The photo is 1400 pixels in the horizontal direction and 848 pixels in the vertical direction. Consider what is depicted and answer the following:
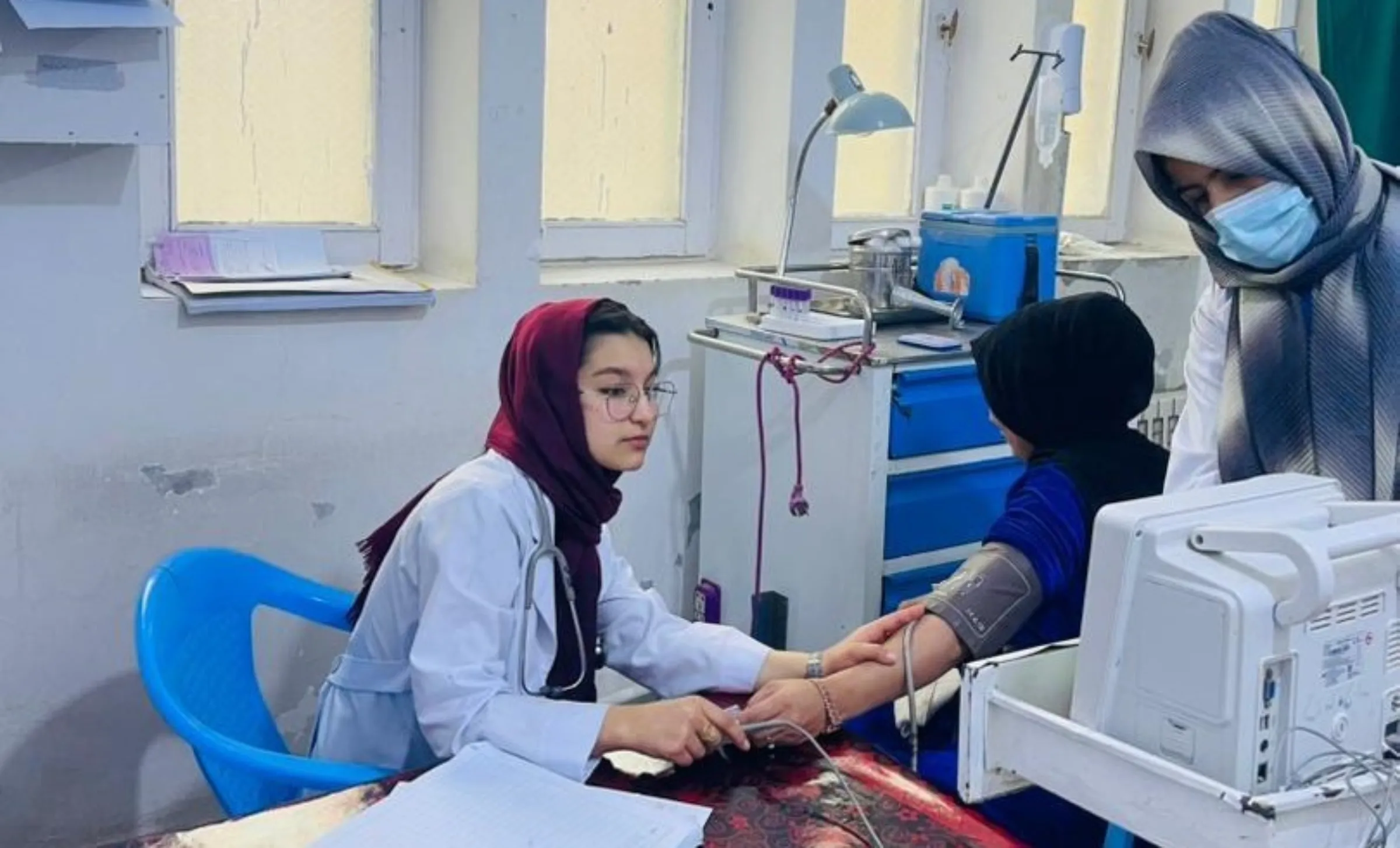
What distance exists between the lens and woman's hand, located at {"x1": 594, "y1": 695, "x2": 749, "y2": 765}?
1.44m

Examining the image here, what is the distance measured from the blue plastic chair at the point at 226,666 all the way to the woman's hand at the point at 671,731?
0.30m

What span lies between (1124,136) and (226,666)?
2844 mm

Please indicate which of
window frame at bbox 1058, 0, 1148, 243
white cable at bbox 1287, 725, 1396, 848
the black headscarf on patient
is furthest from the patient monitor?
window frame at bbox 1058, 0, 1148, 243

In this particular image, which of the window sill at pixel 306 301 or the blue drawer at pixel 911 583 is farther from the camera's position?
the blue drawer at pixel 911 583

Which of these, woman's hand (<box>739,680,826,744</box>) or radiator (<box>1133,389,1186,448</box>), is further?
radiator (<box>1133,389,1186,448</box>)

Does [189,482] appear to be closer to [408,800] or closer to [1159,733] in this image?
[408,800]

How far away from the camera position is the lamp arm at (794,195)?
2.84 metres

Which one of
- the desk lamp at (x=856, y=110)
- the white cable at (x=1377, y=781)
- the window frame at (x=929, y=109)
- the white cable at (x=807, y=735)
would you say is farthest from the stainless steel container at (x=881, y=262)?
the white cable at (x=1377, y=781)

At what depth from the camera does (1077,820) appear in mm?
1782

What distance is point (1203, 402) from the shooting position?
1.87 metres

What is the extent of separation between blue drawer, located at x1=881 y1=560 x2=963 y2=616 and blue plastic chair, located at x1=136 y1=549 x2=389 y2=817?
0.96 m

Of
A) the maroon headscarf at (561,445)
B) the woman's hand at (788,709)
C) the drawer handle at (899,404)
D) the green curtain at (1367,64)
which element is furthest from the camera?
the green curtain at (1367,64)

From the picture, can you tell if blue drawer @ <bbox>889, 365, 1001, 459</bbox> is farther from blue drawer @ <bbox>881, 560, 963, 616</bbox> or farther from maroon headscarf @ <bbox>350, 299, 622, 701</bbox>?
maroon headscarf @ <bbox>350, 299, 622, 701</bbox>

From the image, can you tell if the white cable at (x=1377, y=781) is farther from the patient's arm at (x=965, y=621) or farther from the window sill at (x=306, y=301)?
the window sill at (x=306, y=301)
